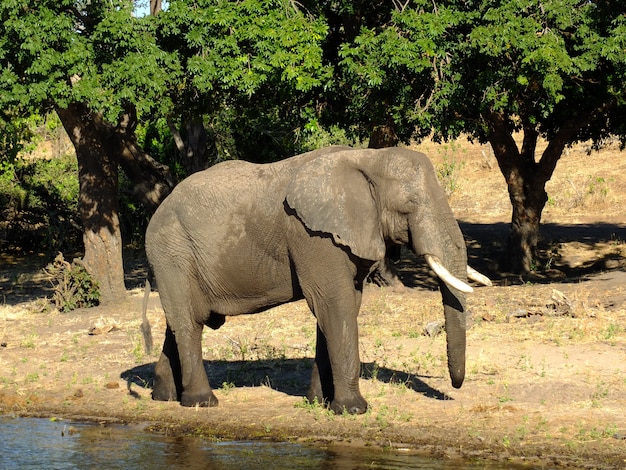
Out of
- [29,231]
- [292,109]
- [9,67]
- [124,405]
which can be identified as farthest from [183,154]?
[124,405]

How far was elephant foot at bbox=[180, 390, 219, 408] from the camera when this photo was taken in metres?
10.4

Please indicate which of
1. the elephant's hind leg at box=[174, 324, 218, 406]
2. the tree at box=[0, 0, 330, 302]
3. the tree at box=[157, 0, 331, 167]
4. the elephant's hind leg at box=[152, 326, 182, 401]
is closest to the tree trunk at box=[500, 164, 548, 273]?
the tree at box=[0, 0, 330, 302]

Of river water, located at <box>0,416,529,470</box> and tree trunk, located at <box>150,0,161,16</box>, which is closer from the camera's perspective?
river water, located at <box>0,416,529,470</box>

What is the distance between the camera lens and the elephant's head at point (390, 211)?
9.09 metres

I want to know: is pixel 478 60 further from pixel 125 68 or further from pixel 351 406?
pixel 351 406

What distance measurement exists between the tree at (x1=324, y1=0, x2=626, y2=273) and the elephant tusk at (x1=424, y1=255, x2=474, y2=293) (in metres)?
7.40

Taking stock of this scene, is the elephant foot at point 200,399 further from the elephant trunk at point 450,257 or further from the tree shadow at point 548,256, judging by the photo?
the tree shadow at point 548,256

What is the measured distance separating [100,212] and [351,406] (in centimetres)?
893

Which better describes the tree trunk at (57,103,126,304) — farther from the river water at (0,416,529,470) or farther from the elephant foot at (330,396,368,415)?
the elephant foot at (330,396,368,415)

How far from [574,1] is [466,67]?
2035 millimetres

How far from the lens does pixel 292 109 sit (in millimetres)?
19094

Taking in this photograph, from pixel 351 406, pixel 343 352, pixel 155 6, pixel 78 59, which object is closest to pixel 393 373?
pixel 351 406

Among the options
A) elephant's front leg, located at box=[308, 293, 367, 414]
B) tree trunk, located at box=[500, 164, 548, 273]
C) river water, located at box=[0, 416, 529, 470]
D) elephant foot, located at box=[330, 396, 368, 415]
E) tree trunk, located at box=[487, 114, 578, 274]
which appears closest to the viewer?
river water, located at box=[0, 416, 529, 470]

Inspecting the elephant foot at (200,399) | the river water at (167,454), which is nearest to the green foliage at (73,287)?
the elephant foot at (200,399)
